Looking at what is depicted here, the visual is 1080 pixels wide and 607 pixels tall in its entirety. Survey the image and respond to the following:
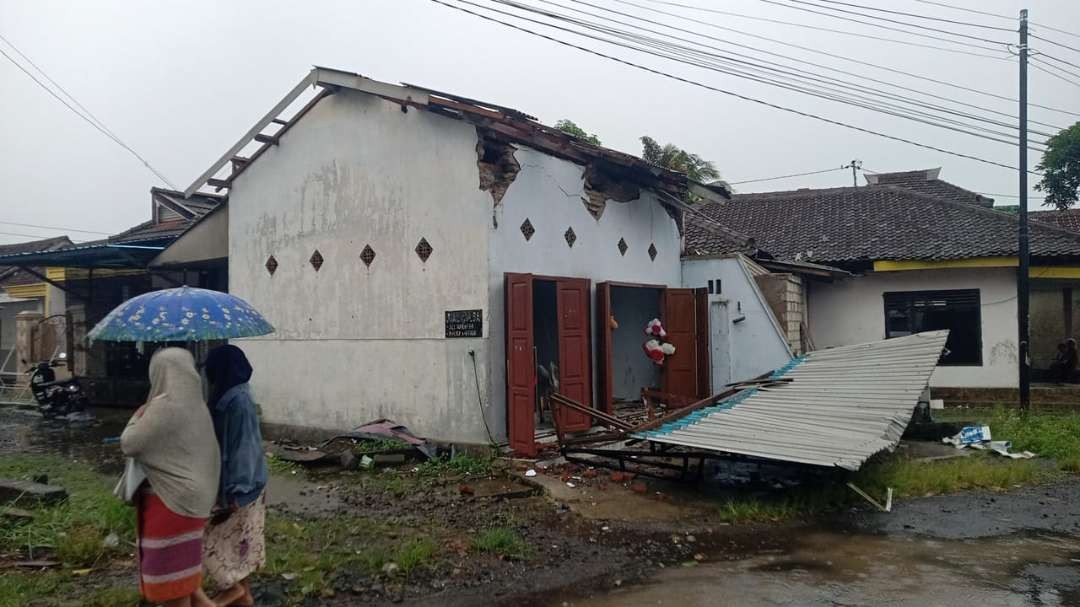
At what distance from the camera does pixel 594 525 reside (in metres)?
6.40

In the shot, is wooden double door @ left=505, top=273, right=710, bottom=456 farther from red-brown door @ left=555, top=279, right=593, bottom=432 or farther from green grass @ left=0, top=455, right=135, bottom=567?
green grass @ left=0, top=455, right=135, bottom=567

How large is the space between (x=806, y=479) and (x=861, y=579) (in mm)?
2486

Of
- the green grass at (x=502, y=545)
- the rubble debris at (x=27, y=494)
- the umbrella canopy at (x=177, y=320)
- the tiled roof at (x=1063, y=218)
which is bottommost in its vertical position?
the green grass at (x=502, y=545)

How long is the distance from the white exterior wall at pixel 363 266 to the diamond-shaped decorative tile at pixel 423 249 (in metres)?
0.08

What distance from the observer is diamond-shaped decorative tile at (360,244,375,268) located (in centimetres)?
1002

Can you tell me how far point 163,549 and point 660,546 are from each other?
369 centimetres

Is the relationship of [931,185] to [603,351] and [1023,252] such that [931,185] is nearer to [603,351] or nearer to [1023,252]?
[1023,252]

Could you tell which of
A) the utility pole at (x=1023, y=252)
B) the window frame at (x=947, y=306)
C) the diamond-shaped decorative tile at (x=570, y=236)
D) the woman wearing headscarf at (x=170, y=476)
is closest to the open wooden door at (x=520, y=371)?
the diamond-shaped decorative tile at (x=570, y=236)

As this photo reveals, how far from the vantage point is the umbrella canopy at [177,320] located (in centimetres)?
378

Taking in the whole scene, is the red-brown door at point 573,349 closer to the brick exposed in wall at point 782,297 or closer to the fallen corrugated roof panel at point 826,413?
the fallen corrugated roof panel at point 826,413

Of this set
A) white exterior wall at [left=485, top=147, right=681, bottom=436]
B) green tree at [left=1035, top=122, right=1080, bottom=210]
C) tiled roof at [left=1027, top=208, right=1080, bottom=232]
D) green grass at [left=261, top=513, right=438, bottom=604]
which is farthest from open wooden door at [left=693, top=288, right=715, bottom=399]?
green tree at [left=1035, top=122, right=1080, bottom=210]

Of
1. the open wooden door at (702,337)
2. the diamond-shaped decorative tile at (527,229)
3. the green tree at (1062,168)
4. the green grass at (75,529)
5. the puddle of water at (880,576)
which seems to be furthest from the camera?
the green tree at (1062,168)

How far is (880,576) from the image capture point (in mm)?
5082

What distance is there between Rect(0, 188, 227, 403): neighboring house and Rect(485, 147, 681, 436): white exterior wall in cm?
683
